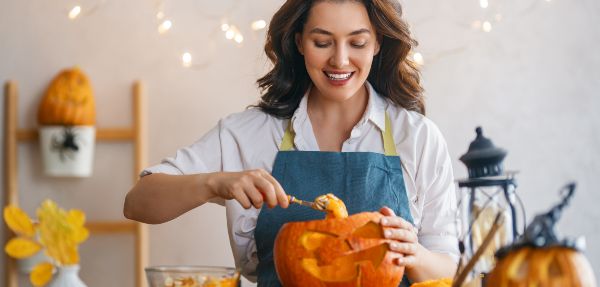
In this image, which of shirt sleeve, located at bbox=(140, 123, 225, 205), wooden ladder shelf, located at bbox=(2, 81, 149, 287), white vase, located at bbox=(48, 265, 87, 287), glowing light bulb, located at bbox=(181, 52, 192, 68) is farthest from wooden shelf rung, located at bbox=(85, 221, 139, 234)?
white vase, located at bbox=(48, 265, 87, 287)

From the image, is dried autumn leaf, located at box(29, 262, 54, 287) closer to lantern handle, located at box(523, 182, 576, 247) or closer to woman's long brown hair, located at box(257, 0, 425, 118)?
lantern handle, located at box(523, 182, 576, 247)

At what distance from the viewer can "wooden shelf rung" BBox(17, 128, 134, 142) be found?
2.60m

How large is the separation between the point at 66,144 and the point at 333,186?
1261mm

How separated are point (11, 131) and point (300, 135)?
132 centimetres

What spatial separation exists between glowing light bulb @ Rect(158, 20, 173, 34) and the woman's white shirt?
960 mm

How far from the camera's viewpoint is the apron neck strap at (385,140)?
1.64 m

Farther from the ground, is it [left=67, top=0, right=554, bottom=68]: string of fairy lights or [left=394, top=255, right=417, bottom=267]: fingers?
[left=67, top=0, right=554, bottom=68]: string of fairy lights

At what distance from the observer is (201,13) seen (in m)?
2.61

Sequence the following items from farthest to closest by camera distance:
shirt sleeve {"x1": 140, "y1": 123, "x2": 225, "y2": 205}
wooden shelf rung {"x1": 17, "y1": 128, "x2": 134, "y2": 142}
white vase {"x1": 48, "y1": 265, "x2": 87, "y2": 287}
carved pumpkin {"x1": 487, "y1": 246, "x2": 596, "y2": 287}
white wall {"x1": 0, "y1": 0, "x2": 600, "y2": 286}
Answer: wooden shelf rung {"x1": 17, "y1": 128, "x2": 134, "y2": 142}, white wall {"x1": 0, "y1": 0, "x2": 600, "y2": 286}, shirt sleeve {"x1": 140, "y1": 123, "x2": 225, "y2": 205}, white vase {"x1": 48, "y1": 265, "x2": 87, "y2": 287}, carved pumpkin {"x1": 487, "y1": 246, "x2": 596, "y2": 287}

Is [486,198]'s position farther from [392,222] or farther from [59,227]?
[59,227]

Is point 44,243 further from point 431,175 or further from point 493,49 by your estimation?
point 493,49

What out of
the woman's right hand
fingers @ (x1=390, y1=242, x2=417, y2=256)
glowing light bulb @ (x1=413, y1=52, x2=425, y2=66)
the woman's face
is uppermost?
glowing light bulb @ (x1=413, y1=52, x2=425, y2=66)

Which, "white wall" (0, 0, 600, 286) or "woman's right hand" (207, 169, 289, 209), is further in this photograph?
"white wall" (0, 0, 600, 286)

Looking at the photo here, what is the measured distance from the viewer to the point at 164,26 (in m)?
2.60
